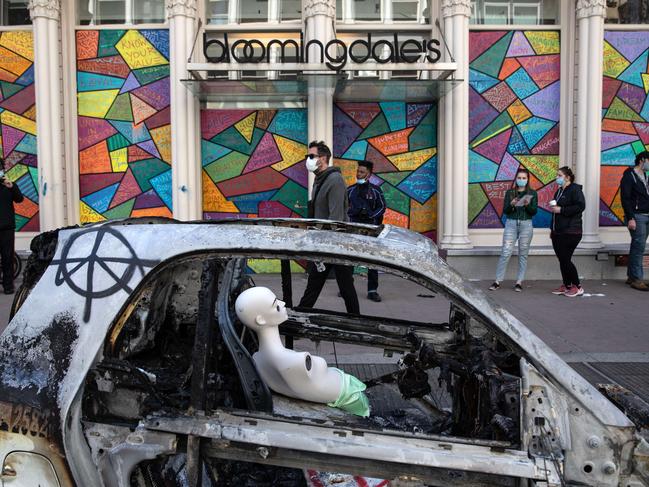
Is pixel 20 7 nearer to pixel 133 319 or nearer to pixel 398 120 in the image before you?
pixel 398 120

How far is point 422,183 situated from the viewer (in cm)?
1085

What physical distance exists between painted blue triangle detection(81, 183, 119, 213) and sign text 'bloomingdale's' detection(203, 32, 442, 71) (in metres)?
3.03

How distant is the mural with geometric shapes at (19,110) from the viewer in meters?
10.5

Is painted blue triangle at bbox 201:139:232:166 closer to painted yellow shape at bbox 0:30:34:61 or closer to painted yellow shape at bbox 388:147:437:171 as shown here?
painted yellow shape at bbox 388:147:437:171

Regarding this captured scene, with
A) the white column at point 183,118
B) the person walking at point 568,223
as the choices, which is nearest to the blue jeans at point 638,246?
the person walking at point 568,223

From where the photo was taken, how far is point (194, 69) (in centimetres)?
925

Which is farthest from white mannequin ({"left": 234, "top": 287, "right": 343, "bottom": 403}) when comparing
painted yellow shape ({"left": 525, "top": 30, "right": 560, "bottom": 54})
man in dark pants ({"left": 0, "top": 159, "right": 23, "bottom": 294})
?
painted yellow shape ({"left": 525, "top": 30, "right": 560, "bottom": 54})

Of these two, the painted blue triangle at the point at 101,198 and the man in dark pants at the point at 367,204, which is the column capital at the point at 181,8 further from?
the man in dark pants at the point at 367,204

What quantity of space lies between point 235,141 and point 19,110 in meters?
3.87

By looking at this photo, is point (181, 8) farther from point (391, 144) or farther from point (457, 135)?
point (457, 135)

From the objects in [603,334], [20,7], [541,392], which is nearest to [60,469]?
[541,392]

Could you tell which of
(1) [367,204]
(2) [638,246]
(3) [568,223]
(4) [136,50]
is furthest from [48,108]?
(2) [638,246]

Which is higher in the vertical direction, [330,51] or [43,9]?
[43,9]

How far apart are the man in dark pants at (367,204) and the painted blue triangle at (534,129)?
3.78 metres
